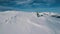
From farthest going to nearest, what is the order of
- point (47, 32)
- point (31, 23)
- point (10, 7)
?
point (10, 7) < point (31, 23) < point (47, 32)

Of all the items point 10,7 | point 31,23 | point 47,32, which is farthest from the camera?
point 10,7

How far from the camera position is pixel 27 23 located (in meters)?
0.99

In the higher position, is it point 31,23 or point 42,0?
point 42,0

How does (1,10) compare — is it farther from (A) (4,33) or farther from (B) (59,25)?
(B) (59,25)

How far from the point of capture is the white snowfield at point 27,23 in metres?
0.92

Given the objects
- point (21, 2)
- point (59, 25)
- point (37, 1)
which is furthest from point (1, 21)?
point (59, 25)

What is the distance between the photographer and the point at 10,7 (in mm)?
1090

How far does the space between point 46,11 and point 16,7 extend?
319 mm

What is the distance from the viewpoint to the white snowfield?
0.92m

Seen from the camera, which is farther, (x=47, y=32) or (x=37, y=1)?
(x=37, y=1)

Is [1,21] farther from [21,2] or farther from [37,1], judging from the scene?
[37,1]

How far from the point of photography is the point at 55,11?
1.11m

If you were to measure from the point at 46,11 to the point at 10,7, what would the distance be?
38 cm

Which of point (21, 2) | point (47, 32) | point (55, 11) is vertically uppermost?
point (21, 2)
